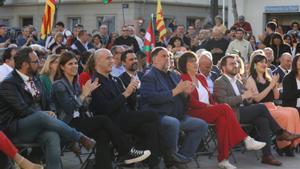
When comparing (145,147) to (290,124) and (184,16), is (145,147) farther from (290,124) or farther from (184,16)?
(184,16)

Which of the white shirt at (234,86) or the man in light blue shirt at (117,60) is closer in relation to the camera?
the white shirt at (234,86)

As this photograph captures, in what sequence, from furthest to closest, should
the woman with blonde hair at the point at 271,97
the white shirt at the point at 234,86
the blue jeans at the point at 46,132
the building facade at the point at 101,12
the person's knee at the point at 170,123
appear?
the building facade at the point at 101,12
the woman with blonde hair at the point at 271,97
the white shirt at the point at 234,86
the person's knee at the point at 170,123
the blue jeans at the point at 46,132

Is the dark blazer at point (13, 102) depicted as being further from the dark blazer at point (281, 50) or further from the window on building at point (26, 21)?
the window on building at point (26, 21)

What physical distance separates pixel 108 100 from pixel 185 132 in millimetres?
1214

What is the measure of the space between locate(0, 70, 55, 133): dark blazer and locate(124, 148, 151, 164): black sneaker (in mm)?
1324

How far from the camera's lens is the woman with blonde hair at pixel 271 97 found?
9656 mm

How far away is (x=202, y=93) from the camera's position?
920 centimetres

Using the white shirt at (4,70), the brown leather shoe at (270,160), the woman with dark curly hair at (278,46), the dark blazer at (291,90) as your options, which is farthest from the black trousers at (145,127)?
the woman with dark curly hair at (278,46)

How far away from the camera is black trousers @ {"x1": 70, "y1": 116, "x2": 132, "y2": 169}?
24.9ft

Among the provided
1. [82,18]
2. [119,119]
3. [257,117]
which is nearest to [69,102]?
[119,119]

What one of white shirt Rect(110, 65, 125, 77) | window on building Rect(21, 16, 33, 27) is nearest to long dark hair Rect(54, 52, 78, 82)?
white shirt Rect(110, 65, 125, 77)

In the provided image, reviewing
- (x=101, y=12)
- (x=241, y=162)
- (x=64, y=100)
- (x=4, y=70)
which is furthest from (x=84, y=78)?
(x=101, y=12)

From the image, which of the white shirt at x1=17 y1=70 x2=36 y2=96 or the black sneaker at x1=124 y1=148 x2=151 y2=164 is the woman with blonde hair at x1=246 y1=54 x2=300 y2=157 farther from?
the white shirt at x1=17 y1=70 x2=36 y2=96

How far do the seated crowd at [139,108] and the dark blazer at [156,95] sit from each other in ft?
0.05
